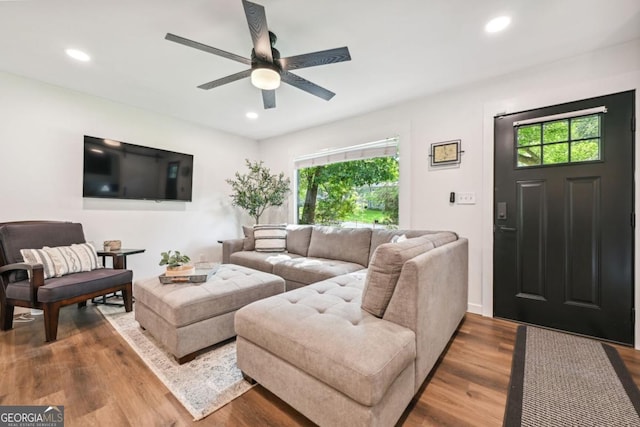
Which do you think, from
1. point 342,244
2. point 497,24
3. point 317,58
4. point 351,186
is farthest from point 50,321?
point 497,24

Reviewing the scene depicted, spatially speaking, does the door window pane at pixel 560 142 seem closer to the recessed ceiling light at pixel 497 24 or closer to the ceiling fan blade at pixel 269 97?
the recessed ceiling light at pixel 497 24

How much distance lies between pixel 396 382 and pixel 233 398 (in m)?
0.91

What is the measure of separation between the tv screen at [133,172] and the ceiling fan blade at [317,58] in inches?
100

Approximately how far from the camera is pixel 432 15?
179cm

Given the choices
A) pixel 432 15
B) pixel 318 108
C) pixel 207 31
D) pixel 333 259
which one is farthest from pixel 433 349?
pixel 318 108

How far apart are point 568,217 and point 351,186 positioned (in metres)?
2.42

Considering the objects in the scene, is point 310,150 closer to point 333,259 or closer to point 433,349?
point 333,259

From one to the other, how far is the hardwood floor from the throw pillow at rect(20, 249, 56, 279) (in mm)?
502

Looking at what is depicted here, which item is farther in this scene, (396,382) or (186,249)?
(186,249)

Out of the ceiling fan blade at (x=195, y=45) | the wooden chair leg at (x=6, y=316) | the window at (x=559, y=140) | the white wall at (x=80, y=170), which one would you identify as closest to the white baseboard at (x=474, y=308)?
the window at (x=559, y=140)

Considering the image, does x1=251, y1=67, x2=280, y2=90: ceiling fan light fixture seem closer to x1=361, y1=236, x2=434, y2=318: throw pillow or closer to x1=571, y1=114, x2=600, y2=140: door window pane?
x1=361, y1=236, x2=434, y2=318: throw pillow

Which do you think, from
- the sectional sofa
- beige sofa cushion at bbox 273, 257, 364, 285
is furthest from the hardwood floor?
beige sofa cushion at bbox 273, 257, 364, 285

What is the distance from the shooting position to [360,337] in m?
1.17

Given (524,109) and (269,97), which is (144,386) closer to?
(269,97)
